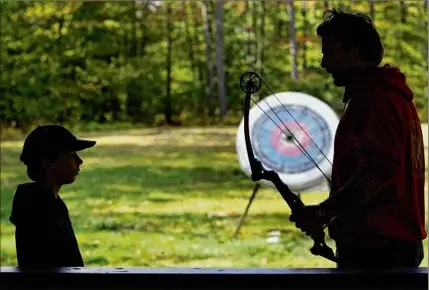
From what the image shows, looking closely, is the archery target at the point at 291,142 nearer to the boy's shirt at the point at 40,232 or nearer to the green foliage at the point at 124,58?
the boy's shirt at the point at 40,232

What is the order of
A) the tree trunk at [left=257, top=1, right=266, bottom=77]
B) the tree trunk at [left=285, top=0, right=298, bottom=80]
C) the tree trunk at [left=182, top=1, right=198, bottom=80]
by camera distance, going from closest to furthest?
the tree trunk at [left=285, top=0, right=298, bottom=80] → the tree trunk at [left=257, top=1, right=266, bottom=77] → the tree trunk at [left=182, top=1, right=198, bottom=80]

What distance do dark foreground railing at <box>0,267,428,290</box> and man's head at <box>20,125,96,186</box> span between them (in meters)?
0.26

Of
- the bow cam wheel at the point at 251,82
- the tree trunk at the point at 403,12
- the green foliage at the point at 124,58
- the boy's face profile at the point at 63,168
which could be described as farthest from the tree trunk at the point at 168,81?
the bow cam wheel at the point at 251,82

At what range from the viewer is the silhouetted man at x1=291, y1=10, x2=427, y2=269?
1.18 m

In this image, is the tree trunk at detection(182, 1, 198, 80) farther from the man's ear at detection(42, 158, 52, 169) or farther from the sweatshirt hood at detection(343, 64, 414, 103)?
the sweatshirt hood at detection(343, 64, 414, 103)

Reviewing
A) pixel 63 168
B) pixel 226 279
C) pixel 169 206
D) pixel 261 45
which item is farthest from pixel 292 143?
pixel 261 45

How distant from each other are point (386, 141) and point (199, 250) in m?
3.91

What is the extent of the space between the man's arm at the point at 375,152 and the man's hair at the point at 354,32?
0.09 metres

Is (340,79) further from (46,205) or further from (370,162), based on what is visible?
(46,205)

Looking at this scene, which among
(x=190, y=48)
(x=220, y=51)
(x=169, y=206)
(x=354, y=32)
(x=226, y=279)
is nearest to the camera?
(x=226, y=279)

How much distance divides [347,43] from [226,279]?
1.21 feet

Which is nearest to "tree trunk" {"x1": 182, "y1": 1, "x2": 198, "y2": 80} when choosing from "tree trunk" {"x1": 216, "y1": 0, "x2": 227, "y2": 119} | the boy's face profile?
"tree trunk" {"x1": 216, "y1": 0, "x2": 227, "y2": 119}

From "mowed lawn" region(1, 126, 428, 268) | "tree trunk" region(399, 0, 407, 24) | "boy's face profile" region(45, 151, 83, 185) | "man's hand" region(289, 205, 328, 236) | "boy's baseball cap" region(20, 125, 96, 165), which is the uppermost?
"boy's baseball cap" region(20, 125, 96, 165)

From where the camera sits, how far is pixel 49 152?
1380mm
